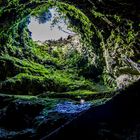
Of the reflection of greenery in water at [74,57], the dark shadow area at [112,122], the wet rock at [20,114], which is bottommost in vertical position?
the wet rock at [20,114]

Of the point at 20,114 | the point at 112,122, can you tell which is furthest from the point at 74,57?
the point at 112,122

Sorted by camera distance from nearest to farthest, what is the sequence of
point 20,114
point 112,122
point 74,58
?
point 112,122 → point 20,114 → point 74,58

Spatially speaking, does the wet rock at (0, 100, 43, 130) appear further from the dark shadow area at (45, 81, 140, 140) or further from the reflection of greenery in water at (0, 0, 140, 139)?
the dark shadow area at (45, 81, 140, 140)

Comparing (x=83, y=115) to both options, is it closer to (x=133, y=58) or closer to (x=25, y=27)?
(x=133, y=58)

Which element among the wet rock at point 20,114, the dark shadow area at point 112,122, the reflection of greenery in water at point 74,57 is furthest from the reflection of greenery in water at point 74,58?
the dark shadow area at point 112,122

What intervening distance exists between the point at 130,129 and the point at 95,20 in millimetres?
6809

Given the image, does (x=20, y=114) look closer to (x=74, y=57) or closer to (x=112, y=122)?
(x=112, y=122)

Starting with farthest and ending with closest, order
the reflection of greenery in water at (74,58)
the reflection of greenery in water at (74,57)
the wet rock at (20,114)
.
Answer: the reflection of greenery in water at (74,58), the reflection of greenery in water at (74,57), the wet rock at (20,114)

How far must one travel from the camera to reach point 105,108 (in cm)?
206

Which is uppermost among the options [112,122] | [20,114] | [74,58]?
[74,58]

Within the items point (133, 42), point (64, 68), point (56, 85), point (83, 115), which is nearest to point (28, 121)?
point (83, 115)

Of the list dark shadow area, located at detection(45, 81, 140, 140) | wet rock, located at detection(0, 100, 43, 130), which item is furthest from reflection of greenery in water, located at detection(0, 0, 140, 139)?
dark shadow area, located at detection(45, 81, 140, 140)

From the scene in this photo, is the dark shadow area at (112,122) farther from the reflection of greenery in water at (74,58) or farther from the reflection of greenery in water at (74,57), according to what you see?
the reflection of greenery in water at (74,58)

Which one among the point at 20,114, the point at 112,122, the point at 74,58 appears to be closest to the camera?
the point at 112,122
